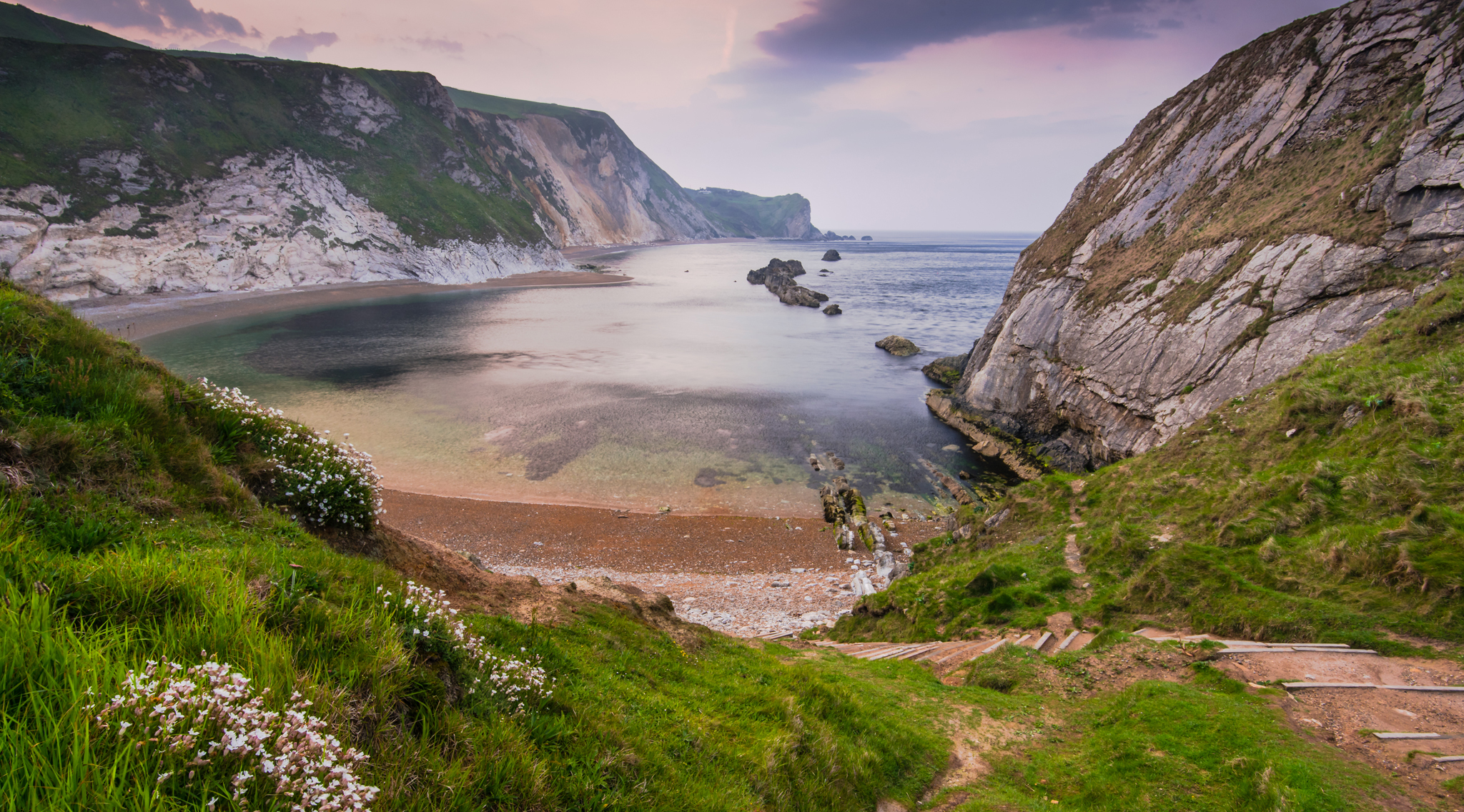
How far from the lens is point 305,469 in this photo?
7336mm

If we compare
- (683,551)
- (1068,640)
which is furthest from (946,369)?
(1068,640)

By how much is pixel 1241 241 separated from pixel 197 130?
387 feet

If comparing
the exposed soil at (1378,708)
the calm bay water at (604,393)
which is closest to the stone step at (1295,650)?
the exposed soil at (1378,708)

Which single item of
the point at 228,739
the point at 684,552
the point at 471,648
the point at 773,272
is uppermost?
the point at 773,272

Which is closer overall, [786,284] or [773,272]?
[786,284]

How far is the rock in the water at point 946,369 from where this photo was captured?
4769 centimetres

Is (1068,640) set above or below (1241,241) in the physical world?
below

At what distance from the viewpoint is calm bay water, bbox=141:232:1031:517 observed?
29641mm

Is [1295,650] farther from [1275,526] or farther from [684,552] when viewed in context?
[684,552]

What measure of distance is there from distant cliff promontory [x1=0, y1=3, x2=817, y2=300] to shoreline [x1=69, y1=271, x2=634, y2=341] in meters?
1.82

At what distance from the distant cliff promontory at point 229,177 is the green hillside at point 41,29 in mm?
401

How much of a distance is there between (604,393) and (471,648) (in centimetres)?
3885

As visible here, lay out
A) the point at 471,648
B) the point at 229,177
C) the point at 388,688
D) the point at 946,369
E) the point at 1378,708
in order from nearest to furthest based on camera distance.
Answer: the point at 388,688 → the point at 471,648 → the point at 1378,708 → the point at 946,369 → the point at 229,177

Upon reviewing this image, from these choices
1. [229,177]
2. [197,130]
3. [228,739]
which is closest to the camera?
[228,739]
